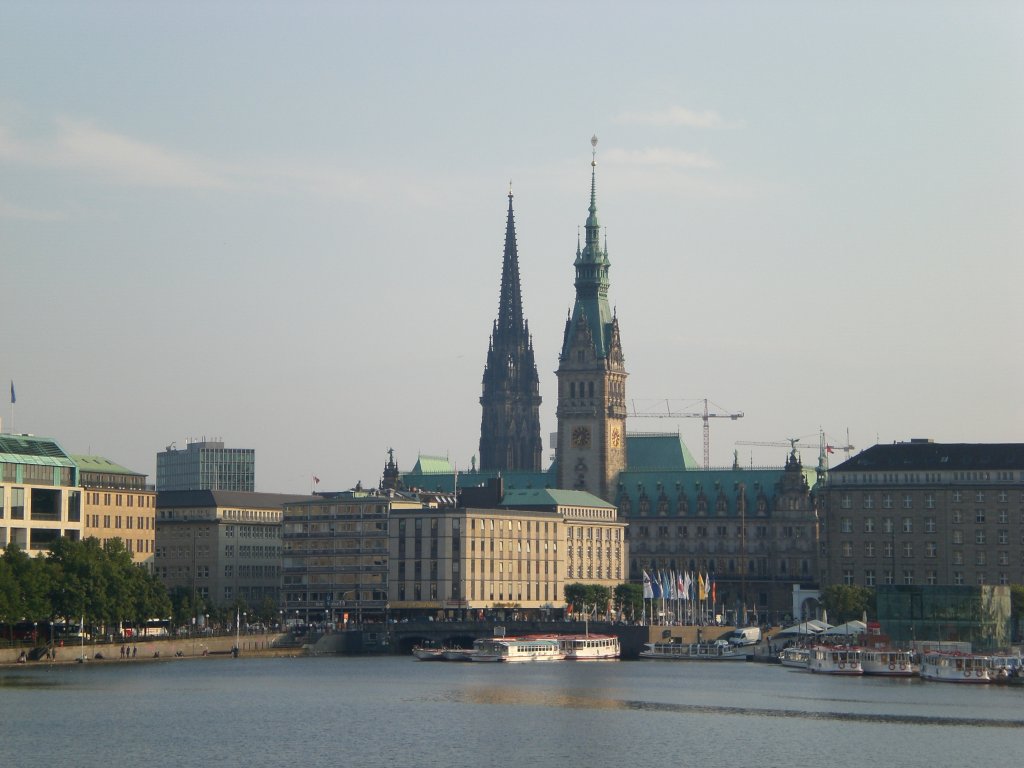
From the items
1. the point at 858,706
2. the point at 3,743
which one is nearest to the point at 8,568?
the point at 3,743

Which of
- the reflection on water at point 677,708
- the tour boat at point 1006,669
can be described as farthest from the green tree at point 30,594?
the tour boat at point 1006,669

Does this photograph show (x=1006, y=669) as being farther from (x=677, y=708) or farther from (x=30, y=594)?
(x=30, y=594)

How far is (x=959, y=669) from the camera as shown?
190 m

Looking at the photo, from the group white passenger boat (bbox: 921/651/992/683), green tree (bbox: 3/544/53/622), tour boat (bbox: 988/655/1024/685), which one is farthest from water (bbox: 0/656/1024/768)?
green tree (bbox: 3/544/53/622)

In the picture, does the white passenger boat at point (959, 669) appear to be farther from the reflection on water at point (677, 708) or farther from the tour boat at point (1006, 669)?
the reflection on water at point (677, 708)

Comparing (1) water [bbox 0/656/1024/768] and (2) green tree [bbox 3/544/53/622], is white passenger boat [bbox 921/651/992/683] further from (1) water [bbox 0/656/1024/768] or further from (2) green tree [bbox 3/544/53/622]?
(2) green tree [bbox 3/544/53/622]

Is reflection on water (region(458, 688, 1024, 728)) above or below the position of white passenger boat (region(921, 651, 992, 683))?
below

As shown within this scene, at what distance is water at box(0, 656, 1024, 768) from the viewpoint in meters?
131

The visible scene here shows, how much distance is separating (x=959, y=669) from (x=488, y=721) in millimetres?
56367

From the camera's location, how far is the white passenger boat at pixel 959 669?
18988cm

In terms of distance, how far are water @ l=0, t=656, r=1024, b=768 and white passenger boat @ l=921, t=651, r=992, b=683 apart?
240cm

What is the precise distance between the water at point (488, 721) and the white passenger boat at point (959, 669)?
2.40 metres

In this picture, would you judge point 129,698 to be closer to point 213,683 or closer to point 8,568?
point 213,683

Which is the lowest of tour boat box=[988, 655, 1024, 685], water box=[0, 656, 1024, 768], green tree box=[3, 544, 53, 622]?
water box=[0, 656, 1024, 768]
